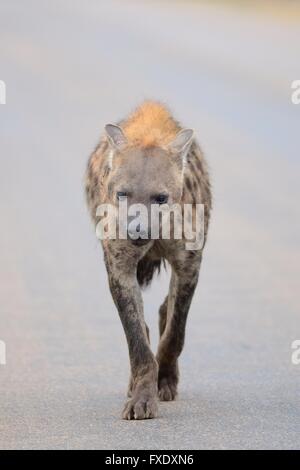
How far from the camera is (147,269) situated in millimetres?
8547

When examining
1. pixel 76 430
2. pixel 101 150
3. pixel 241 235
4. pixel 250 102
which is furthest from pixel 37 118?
pixel 76 430

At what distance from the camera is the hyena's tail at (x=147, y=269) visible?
8.38 meters

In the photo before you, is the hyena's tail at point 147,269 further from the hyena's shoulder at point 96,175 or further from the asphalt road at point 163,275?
the asphalt road at point 163,275

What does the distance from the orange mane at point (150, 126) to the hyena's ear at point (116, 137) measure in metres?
0.05

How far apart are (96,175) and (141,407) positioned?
4.71ft

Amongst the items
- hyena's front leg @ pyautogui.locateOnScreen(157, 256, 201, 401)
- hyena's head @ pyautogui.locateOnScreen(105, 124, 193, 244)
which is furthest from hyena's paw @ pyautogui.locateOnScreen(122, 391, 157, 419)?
hyena's head @ pyautogui.locateOnScreen(105, 124, 193, 244)

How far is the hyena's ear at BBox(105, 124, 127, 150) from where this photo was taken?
299 inches

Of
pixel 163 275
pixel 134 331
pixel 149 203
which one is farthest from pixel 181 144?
pixel 163 275

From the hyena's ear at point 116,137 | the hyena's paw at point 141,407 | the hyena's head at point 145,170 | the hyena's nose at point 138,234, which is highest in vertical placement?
the hyena's ear at point 116,137

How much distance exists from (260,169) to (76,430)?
9603mm

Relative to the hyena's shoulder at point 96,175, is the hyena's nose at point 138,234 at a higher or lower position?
lower

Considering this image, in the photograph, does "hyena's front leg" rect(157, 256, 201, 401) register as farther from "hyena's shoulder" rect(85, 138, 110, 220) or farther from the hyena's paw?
the hyena's paw

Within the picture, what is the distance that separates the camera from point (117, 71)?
22.5 metres

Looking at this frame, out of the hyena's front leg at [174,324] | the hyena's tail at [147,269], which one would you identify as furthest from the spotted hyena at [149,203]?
the hyena's tail at [147,269]
